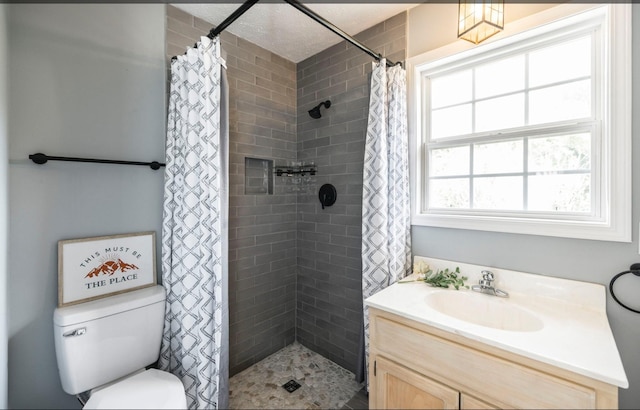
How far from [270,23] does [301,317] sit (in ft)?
8.26

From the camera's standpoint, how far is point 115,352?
4.54 ft

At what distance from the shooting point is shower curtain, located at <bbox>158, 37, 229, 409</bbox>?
151 centimetres

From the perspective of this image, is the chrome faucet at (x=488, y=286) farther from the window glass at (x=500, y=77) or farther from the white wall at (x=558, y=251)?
the window glass at (x=500, y=77)

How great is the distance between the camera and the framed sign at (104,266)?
1.41 meters

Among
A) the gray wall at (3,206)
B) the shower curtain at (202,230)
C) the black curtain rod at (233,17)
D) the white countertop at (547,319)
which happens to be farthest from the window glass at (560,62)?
the gray wall at (3,206)

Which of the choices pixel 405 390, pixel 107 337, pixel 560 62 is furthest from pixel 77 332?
pixel 560 62

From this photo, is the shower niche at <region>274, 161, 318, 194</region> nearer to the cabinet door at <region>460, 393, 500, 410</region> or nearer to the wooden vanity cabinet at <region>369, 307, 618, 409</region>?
the wooden vanity cabinet at <region>369, 307, 618, 409</region>

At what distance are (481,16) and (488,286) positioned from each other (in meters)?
1.37

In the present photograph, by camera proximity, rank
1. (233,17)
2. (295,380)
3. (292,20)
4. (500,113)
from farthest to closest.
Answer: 1. (295,380)
2. (292,20)
3. (500,113)
4. (233,17)

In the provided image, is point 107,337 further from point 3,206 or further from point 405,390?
point 405,390

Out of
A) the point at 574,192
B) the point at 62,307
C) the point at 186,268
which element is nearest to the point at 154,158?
the point at 186,268

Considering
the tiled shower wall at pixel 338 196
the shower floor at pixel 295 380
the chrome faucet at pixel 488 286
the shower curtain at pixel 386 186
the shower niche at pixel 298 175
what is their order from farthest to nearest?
the shower niche at pixel 298 175
the tiled shower wall at pixel 338 196
the shower floor at pixel 295 380
the shower curtain at pixel 386 186
the chrome faucet at pixel 488 286

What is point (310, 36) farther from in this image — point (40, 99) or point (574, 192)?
point (574, 192)

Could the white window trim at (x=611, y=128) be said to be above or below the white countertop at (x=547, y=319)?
above
